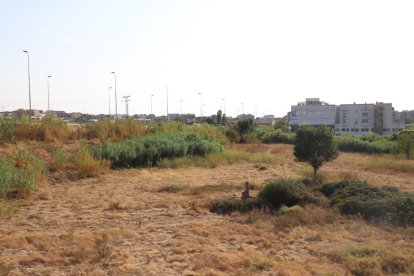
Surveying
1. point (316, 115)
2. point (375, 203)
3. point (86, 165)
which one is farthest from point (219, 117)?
point (375, 203)

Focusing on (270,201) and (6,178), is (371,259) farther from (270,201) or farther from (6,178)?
(6,178)

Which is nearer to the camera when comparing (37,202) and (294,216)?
(294,216)

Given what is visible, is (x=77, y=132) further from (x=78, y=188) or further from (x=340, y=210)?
(x=340, y=210)

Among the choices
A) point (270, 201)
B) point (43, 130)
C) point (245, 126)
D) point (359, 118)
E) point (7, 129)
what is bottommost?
point (270, 201)

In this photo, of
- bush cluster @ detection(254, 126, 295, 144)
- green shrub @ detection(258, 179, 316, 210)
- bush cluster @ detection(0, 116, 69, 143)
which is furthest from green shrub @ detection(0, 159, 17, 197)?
bush cluster @ detection(254, 126, 295, 144)

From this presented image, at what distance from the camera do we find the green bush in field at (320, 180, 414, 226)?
1038 centimetres

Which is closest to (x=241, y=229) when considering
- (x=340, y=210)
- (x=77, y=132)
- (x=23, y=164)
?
(x=340, y=210)

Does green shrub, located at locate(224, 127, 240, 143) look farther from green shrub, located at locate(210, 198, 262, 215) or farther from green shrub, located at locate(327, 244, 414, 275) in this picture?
green shrub, located at locate(327, 244, 414, 275)

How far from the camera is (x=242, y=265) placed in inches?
295

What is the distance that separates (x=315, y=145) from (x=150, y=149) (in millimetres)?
9206

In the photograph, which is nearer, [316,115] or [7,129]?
[7,129]

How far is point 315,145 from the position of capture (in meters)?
16.4

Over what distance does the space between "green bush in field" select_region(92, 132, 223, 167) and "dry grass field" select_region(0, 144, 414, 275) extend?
6.06 metres

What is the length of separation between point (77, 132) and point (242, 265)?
1967 cm
